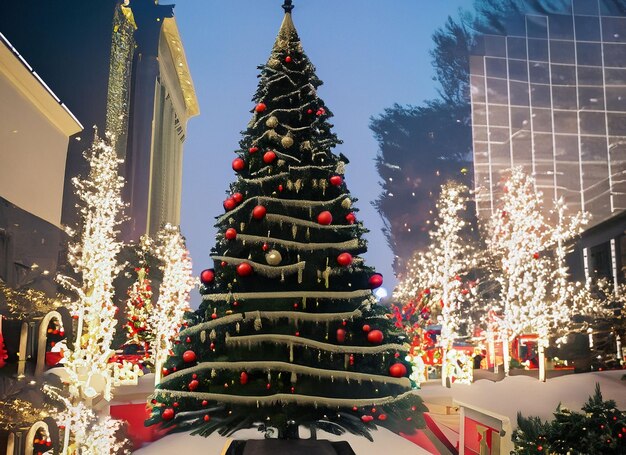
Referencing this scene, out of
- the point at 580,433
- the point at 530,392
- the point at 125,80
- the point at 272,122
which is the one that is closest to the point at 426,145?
the point at 125,80

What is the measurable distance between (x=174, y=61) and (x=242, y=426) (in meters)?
32.6

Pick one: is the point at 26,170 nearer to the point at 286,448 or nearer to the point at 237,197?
the point at 237,197

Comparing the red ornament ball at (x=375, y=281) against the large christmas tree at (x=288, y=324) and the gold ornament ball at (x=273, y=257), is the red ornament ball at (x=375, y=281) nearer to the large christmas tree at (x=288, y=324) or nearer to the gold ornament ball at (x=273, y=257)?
the large christmas tree at (x=288, y=324)

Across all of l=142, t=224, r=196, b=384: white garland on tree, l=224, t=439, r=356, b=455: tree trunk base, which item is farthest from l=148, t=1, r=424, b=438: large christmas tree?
l=142, t=224, r=196, b=384: white garland on tree

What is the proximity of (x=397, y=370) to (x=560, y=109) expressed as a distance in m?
24.2

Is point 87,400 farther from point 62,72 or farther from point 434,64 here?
point 434,64

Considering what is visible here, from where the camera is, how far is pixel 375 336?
4531mm

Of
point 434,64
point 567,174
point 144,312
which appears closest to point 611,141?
point 567,174

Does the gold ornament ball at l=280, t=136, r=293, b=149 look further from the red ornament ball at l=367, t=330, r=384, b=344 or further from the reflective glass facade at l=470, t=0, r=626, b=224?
the reflective glass facade at l=470, t=0, r=626, b=224

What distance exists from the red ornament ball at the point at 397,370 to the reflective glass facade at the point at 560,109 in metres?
21.3

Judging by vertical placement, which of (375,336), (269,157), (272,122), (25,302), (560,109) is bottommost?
(375,336)

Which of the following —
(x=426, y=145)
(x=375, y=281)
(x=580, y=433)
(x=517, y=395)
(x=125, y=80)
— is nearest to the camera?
(x=580, y=433)

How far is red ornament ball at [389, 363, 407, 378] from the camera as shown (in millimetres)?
4547

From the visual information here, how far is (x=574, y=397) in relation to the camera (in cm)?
1166
